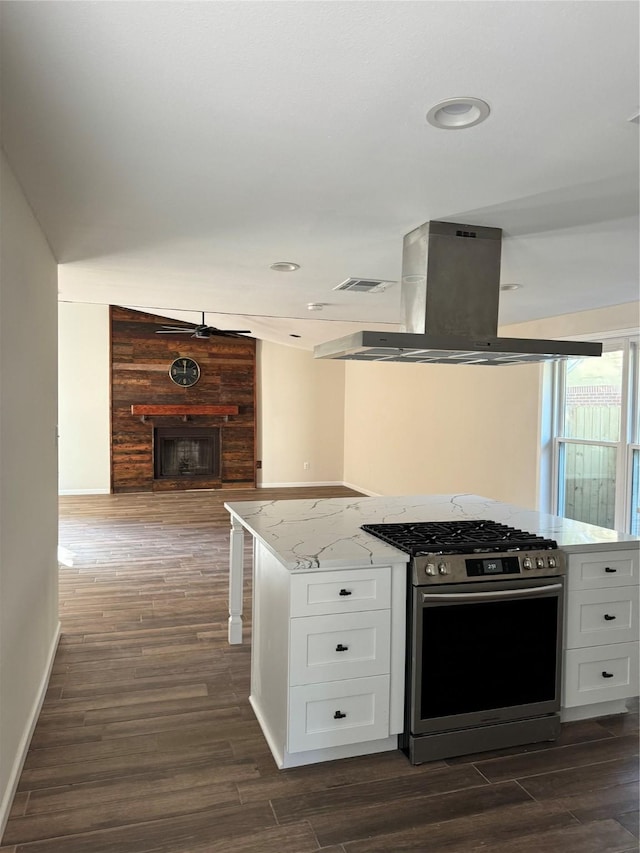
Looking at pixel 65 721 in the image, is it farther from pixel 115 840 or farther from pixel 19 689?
pixel 115 840

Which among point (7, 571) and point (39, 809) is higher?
point (7, 571)

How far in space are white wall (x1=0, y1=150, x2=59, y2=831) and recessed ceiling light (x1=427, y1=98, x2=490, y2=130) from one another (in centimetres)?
143

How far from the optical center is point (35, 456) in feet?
9.35

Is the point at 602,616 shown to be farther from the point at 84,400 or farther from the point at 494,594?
the point at 84,400

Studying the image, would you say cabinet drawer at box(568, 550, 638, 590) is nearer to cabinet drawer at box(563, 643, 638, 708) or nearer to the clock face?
cabinet drawer at box(563, 643, 638, 708)

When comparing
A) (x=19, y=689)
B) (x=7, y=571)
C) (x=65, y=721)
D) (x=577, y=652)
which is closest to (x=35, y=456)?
(x=7, y=571)

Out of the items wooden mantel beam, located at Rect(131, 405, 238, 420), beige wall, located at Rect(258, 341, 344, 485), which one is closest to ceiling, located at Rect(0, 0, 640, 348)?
wooden mantel beam, located at Rect(131, 405, 238, 420)

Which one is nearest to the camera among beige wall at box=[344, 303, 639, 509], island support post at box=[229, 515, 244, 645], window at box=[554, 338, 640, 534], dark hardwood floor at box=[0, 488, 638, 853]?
dark hardwood floor at box=[0, 488, 638, 853]

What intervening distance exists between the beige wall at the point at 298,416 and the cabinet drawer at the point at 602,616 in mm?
8244

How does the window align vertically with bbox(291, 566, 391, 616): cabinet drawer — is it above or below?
above

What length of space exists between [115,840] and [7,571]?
0.99 meters

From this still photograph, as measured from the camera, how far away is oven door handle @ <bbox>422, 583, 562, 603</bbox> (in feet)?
8.36

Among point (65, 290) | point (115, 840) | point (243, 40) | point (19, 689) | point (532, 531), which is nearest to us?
point (243, 40)

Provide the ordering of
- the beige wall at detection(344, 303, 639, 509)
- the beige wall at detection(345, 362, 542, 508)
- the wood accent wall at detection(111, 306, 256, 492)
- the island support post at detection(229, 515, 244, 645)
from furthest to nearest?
the wood accent wall at detection(111, 306, 256, 492) < the beige wall at detection(345, 362, 542, 508) < the beige wall at detection(344, 303, 639, 509) < the island support post at detection(229, 515, 244, 645)
